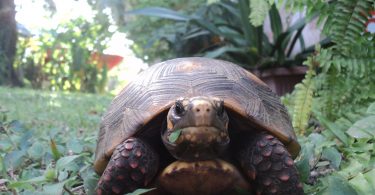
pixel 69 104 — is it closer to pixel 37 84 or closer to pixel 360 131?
pixel 360 131

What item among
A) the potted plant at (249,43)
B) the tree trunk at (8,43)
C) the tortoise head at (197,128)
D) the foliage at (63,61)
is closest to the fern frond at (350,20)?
the tortoise head at (197,128)

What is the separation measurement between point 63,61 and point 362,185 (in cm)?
923

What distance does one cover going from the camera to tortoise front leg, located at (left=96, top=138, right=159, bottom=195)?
117cm

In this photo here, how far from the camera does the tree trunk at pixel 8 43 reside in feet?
24.0

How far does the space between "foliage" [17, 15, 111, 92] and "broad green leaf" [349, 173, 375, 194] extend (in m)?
8.31

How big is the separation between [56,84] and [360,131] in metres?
8.54

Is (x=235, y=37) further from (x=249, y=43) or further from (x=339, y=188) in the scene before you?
(x=339, y=188)

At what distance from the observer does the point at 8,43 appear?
25.5ft

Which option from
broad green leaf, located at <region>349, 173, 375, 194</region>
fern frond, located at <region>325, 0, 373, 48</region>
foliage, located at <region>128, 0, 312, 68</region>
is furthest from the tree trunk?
broad green leaf, located at <region>349, 173, 375, 194</region>

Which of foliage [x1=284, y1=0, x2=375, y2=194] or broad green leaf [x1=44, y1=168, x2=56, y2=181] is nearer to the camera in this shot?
broad green leaf [x1=44, y1=168, x2=56, y2=181]

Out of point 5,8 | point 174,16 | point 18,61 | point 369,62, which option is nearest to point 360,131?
point 369,62

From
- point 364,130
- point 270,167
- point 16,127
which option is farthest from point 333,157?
point 16,127

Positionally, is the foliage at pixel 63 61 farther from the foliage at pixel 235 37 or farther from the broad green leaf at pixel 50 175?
the broad green leaf at pixel 50 175

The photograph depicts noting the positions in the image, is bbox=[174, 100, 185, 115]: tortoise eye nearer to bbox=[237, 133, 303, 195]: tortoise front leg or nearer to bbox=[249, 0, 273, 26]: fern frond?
bbox=[237, 133, 303, 195]: tortoise front leg
